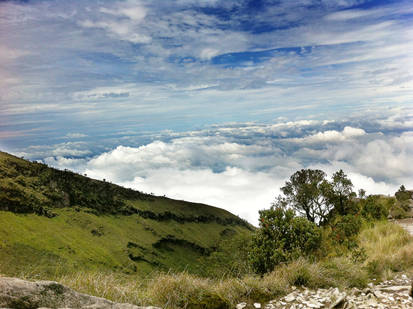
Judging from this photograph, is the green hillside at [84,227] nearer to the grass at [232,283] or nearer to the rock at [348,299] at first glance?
the grass at [232,283]

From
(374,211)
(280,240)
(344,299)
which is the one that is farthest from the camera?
(374,211)

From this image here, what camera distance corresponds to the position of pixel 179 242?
133 ft

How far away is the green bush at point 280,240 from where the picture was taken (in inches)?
373

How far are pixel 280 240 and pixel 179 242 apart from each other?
3246 cm

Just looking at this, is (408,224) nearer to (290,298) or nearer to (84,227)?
(290,298)

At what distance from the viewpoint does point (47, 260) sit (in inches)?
693

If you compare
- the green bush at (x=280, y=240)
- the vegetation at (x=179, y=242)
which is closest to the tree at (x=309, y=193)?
the vegetation at (x=179, y=242)

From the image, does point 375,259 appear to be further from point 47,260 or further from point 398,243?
point 47,260

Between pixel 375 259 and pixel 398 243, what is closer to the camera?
pixel 375 259

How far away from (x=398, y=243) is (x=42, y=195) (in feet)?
88.3

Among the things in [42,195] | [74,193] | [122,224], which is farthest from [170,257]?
[42,195]

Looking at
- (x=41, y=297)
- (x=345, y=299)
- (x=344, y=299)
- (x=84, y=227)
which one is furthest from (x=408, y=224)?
(x=84, y=227)

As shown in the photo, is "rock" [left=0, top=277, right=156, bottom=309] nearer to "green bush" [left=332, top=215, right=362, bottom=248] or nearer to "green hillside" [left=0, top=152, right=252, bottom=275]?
"green hillside" [left=0, top=152, right=252, bottom=275]

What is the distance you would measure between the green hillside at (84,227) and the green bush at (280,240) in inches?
103
